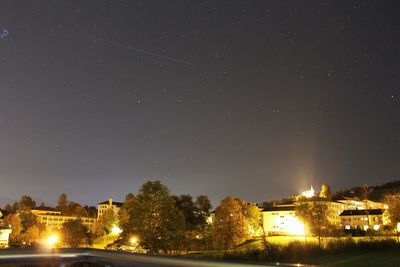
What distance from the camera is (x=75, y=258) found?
4.04 meters

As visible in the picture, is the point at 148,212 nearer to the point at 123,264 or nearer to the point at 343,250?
the point at 343,250

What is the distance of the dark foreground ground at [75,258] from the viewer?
11.2 feet

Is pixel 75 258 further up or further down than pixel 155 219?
further down

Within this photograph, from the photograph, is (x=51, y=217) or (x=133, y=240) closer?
(x=133, y=240)

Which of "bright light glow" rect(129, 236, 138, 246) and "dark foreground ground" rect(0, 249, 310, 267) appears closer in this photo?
"dark foreground ground" rect(0, 249, 310, 267)

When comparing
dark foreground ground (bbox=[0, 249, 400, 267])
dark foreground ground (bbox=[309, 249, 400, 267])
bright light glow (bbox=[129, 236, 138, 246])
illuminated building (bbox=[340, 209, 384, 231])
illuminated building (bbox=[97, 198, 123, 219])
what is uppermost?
illuminated building (bbox=[97, 198, 123, 219])

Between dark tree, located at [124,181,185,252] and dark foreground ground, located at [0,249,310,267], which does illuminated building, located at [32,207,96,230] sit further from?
dark foreground ground, located at [0,249,310,267]

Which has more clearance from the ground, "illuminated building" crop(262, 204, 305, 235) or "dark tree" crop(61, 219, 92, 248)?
"illuminated building" crop(262, 204, 305, 235)

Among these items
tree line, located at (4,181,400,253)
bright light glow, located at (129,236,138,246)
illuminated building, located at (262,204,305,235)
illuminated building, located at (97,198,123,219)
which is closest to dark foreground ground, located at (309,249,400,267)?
tree line, located at (4,181,400,253)

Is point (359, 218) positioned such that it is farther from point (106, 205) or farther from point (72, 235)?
point (106, 205)

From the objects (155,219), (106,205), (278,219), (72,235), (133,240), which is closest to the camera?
(133,240)

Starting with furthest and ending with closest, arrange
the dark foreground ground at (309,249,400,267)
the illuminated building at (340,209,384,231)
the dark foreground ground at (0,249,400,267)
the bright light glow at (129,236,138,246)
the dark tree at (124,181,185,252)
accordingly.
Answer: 1. the illuminated building at (340,209,384,231)
2. the bright light glow at (129,236,138,246)
3. the dark tree at (124,181,185,252)
4. the dark foreground ground at (309,249,400,267)
5. the dark foreground ground at (0,249,400,267)

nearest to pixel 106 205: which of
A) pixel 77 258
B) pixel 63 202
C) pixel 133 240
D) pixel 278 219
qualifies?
pixel 63 202

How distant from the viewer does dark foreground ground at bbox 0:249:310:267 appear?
341 centimetres
